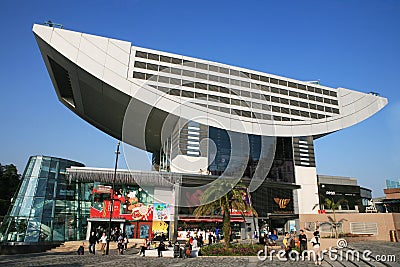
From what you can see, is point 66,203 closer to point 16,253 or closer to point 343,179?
point 16,253

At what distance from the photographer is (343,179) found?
6169cm

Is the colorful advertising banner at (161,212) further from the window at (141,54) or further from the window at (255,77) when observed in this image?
the window at (255,77)

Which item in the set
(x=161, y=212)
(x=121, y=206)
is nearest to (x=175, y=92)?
(x=161, y=212)

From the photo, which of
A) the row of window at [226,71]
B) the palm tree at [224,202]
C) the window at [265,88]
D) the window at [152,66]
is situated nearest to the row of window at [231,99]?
the window at [265,88]

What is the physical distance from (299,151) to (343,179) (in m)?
19.3

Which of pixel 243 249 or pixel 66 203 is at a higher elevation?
pixel 66 203

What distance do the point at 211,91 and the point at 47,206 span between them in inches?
1016

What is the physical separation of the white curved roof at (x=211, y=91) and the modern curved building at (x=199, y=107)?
139mm

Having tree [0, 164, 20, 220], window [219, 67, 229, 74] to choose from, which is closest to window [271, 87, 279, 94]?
window [219, 67, 229, 74]

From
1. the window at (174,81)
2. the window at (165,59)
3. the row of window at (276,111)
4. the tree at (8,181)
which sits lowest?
the tree at (8,181)

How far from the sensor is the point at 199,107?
140 ft

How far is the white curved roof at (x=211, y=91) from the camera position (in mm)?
39812

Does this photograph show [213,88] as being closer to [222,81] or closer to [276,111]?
[222,81]

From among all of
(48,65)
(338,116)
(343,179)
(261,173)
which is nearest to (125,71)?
(48,65)
